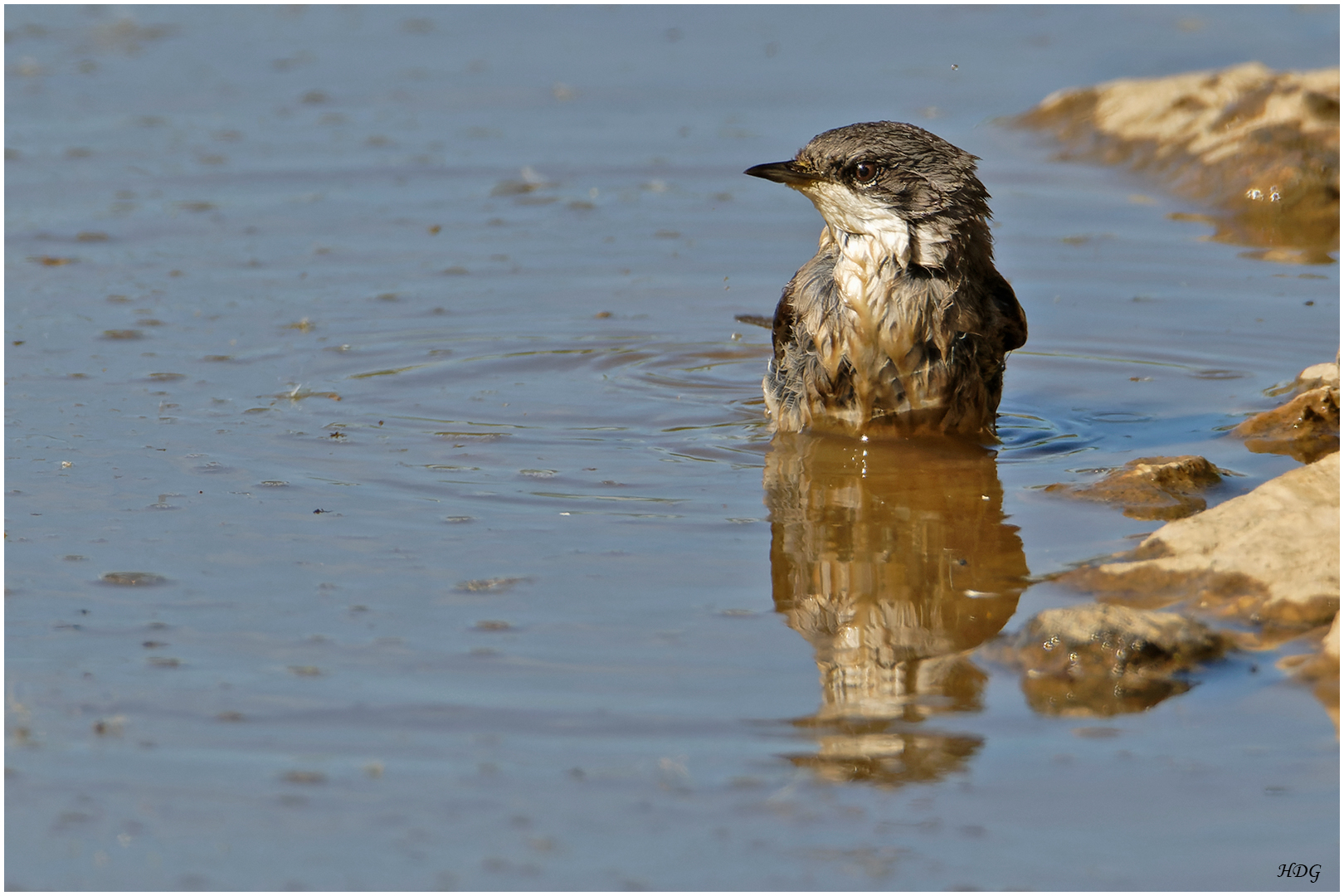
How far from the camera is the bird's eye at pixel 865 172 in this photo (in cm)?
608

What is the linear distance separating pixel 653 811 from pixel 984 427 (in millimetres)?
3225

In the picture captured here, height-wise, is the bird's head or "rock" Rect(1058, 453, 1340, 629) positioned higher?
the bird's head

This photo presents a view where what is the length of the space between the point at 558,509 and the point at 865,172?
5.73 ft

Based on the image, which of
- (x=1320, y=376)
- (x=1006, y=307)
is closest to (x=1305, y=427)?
(x=1320, y=376)

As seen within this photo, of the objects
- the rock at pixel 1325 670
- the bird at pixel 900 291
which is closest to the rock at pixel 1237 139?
the bird at pixel 900 291

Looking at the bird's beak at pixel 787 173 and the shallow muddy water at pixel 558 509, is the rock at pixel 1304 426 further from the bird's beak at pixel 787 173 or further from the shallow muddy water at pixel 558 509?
the bird's beak at pixel 787 173

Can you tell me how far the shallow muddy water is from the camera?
12.0ft

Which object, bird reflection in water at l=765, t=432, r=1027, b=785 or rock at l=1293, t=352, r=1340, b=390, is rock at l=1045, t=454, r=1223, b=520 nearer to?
bird reflection in water at l=765, t=432, r=1027, b=785

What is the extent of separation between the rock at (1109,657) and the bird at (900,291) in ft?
6.50

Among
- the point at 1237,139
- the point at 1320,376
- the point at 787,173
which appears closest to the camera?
the point at 787,173

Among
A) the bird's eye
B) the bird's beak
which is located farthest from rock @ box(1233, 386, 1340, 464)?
the bird's beak

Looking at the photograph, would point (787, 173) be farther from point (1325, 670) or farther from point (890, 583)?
point (1325, 670)

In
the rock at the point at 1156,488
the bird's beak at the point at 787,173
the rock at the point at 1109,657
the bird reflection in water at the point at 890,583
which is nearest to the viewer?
the bird reflection in water at the point at 890,583

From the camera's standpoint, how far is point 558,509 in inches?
222
